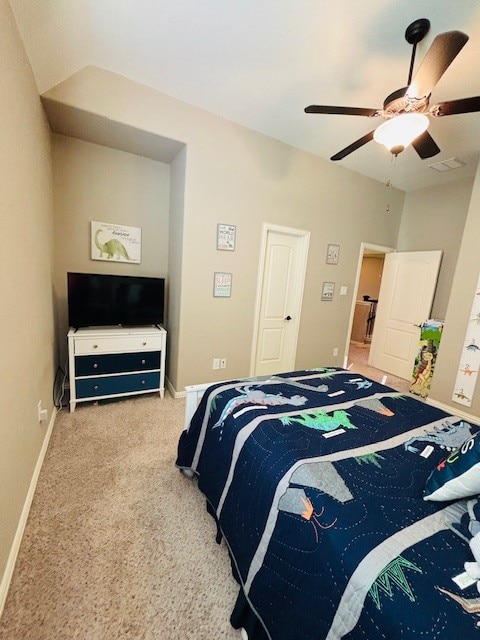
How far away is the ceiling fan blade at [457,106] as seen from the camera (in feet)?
5.16

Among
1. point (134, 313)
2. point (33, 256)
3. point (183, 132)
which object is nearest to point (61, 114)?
point (183, 132)

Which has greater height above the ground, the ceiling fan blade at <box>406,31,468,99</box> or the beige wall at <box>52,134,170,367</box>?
the ceiling fan blade at <box>406,31,468,99</box>

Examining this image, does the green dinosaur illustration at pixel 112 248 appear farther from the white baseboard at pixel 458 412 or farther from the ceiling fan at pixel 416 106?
the white baseboard at pixel 458 412

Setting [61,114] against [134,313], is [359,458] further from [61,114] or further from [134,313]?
[61,114]

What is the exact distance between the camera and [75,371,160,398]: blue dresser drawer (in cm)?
259

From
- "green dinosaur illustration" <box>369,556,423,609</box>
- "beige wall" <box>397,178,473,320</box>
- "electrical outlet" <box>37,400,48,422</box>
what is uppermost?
"beige wall" <box>397,178,473,320</box>

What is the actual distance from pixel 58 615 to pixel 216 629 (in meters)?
0.65

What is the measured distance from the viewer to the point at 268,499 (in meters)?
1.05

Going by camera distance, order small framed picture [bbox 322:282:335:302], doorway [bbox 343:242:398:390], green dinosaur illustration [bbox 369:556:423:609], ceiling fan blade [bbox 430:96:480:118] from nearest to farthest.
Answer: green dinosaur illustration [bbox 369:556:423:609] < ceiling fan blade [bbox 430:96:480:118] < small framed picture [bbox 322:282:335:302] < doorway [bbox 343:242:398:390]

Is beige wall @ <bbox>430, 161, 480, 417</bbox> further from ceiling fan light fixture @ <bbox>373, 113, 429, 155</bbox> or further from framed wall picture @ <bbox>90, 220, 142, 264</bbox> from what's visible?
framed wall picture @ <bbox>90, 220, 142, 264</bbox>

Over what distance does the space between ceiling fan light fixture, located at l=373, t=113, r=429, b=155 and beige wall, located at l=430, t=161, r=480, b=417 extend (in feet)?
6.03

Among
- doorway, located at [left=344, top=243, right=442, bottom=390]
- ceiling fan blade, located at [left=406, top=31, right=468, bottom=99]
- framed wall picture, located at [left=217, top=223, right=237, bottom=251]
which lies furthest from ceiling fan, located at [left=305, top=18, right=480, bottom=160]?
doorway, located at [left=344, top=243, right=442, bottom=390]

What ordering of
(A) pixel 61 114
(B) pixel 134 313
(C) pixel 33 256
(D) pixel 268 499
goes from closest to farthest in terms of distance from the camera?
(D) pixel 268 499, (C) pixel 33 256, (A) pixel 61 114, (B) pixel 134 313

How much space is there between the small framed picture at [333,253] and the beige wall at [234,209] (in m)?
0.07
